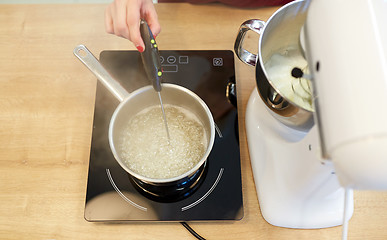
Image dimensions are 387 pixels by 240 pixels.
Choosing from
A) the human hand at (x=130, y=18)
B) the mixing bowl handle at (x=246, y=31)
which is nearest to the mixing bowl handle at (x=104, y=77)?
the human hand at (x=130, y=18)

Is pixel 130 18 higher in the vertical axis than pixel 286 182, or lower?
higher

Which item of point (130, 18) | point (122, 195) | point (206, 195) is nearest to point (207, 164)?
point (206, 195)

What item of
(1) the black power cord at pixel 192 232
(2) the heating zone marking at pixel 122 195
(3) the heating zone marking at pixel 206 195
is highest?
(3) the heating zone marking at pixel 206 195

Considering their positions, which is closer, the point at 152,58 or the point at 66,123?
the point at 152,58

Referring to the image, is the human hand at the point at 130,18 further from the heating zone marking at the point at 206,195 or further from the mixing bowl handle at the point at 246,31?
the heating zone marking at the point at 206,195

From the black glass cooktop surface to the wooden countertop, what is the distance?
24 mm

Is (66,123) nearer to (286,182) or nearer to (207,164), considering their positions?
(207,164)

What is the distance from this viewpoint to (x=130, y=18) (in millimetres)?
552

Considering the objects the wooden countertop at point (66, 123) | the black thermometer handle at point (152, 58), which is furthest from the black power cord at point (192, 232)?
the black thermometer handle at point (152, 58)

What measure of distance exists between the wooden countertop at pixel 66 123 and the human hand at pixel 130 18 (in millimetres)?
117

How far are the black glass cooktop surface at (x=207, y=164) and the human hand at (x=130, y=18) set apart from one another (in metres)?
0.10

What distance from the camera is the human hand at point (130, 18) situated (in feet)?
1.75

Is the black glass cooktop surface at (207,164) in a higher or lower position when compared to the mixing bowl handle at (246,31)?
lower

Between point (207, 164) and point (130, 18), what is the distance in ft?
0.98
